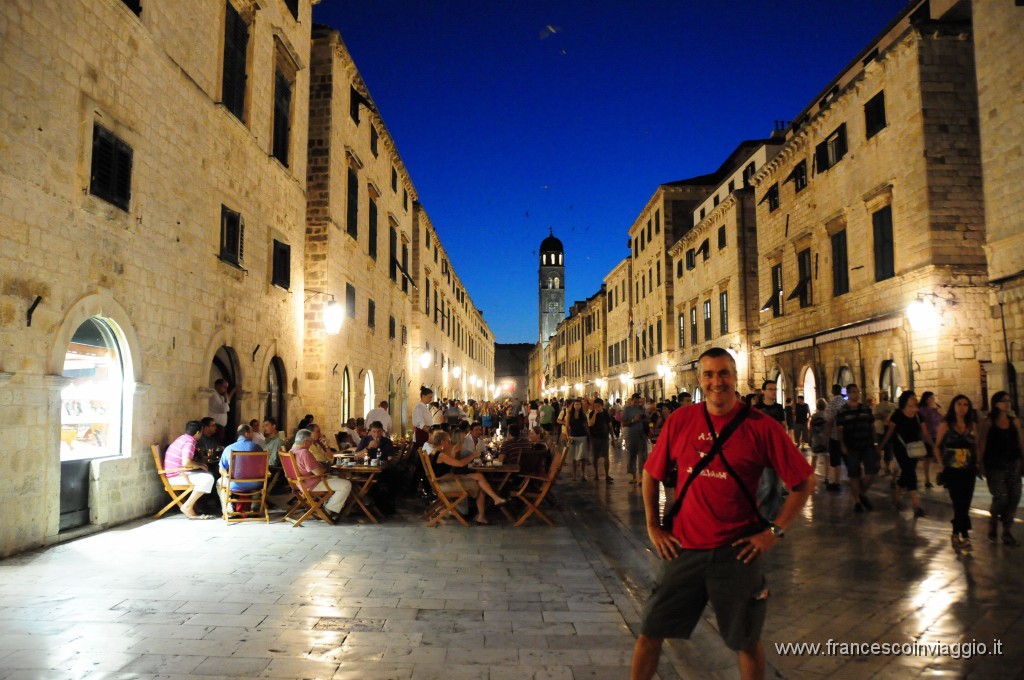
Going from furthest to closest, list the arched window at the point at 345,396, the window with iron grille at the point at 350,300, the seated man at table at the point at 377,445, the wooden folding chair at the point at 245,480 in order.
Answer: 1. the window with iron grille at the point at 350,300
2. the arched window at the point at 345,396
3. the seated man at table at the point at 377,445
4. the wooden folding chair at the point at 245,480

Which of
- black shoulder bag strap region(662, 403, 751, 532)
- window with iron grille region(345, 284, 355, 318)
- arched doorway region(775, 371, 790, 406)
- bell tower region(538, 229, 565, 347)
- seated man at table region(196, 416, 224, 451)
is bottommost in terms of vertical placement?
seated man at table region(196, 416, 224, 451)

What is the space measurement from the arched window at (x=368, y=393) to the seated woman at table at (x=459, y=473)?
990 cm

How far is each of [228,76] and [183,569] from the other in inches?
328

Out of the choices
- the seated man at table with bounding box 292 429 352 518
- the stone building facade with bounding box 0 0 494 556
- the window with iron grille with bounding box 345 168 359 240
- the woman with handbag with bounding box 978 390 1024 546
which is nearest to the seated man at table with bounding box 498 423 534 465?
the seated man at table with bounding box 292 429 352 518

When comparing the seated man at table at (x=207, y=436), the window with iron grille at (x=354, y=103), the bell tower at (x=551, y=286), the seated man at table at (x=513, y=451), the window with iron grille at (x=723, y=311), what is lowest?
the seated man at table at (x=513, y=451)

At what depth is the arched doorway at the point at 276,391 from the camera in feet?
41.1

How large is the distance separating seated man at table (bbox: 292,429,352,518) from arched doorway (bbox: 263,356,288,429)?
455 centimetres

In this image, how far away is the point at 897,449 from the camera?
7984mm

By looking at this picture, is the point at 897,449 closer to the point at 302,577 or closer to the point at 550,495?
the point at 550,495

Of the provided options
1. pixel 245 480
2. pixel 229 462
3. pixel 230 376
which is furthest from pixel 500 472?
pixel 230 376

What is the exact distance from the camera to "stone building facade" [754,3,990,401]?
13.0 metres

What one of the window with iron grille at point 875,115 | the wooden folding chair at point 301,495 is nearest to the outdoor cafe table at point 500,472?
the wooden folding chair at point 301,495

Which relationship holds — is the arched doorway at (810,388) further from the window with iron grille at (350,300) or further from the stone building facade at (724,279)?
the window with iron grille at (350,300)

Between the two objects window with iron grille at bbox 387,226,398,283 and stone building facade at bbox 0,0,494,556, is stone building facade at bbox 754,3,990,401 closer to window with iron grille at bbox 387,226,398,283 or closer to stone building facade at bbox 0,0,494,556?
stone building facade at bbox 0,0,494,556
